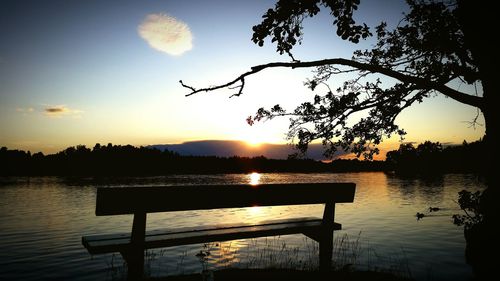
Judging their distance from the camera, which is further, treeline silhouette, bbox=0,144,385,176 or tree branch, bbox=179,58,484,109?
treeline silhouette, bbox=0,144,385,176

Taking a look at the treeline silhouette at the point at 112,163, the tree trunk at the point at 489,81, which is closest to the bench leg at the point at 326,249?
the tree trunk at the point at 489,81

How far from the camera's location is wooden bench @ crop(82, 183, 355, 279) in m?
4.99

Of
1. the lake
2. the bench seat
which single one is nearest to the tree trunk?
the bench seat

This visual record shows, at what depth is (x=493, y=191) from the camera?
18.4ft

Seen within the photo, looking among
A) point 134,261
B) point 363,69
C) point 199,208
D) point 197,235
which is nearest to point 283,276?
point 197,235

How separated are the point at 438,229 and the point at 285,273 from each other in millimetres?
13061

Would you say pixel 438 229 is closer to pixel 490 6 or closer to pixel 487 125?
pixel 487 125

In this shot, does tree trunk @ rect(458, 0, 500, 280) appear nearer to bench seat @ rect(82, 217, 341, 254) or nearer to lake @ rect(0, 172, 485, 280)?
bench seat @ rect(82, 217, 341, 254)

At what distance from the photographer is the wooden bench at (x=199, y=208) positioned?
4992 millimetres

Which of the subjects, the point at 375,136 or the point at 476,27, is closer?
the point at 476,27

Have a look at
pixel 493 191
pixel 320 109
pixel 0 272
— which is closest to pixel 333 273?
pixel 493 191

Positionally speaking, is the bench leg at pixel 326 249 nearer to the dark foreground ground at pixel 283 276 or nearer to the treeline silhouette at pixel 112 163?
the dark foreground ground at pixel 283 276

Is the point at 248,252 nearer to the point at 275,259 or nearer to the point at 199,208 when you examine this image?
the point at 275,259

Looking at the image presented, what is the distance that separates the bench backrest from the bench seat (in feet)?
1.53
